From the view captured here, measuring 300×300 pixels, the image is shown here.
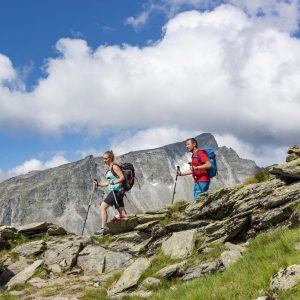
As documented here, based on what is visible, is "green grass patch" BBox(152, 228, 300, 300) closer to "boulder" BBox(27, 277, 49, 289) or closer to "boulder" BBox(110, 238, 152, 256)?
"boulder" BBox(27, 277, 49, 289)

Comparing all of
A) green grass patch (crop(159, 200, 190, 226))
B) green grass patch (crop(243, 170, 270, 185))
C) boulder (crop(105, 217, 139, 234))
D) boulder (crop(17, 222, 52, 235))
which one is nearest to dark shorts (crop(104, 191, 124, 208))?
boulder (crop(105, 217, 139, 234))

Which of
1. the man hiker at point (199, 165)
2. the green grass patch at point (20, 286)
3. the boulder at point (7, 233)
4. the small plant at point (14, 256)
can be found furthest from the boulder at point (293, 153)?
Result: the boulder at point (7, 233)

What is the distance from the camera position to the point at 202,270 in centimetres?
1319

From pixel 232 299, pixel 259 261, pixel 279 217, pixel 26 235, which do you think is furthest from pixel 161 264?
pixel 26 235

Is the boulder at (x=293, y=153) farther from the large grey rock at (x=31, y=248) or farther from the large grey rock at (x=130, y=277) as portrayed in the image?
the large grey rock at (x=31, y=248)

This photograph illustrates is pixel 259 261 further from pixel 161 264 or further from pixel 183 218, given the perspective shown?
pixel 183 218

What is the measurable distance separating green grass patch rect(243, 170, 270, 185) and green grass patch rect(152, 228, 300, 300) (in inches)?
319

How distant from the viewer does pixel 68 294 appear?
49.4 feet

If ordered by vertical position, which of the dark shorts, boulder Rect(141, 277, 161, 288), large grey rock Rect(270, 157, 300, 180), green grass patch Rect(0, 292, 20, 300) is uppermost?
the dark shorts

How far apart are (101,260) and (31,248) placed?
4.06m

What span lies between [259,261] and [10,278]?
11.8 metres

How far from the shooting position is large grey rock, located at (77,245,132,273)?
1803cm

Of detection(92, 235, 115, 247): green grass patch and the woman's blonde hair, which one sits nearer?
detection(92, 235, 115, 247): green grass patch

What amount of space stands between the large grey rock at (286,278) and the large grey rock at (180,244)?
307 inches
